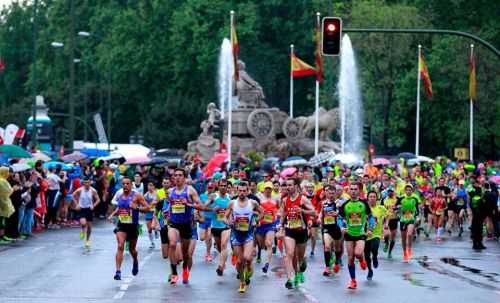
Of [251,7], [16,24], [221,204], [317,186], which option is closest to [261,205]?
[221,204]

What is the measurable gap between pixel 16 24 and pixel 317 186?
9808 cm

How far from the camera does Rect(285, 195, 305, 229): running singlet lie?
21.4m

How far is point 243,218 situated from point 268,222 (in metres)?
2.23

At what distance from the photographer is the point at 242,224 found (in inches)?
842

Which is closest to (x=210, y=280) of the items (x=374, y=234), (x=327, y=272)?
(x=327, y=272)

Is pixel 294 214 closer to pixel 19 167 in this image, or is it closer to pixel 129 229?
pixel 129 229

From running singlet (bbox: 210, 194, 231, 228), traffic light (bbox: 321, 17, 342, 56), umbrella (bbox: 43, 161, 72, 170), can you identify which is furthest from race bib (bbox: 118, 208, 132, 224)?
umbrella (bbox: 43, 161, 72, 170)

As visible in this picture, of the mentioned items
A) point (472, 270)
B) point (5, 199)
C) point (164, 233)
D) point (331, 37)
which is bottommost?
point (472, 270)

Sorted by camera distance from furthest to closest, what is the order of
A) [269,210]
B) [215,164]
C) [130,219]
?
[215,164]
[269,210]
[130,219]

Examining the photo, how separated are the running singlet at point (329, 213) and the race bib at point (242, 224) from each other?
2.66 metres

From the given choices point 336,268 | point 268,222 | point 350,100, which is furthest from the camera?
point 350,100

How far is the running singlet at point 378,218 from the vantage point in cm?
2386

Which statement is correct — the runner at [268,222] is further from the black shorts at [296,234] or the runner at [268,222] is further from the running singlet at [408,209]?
the running singlet at [408,209]

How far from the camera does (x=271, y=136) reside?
63.3 m
